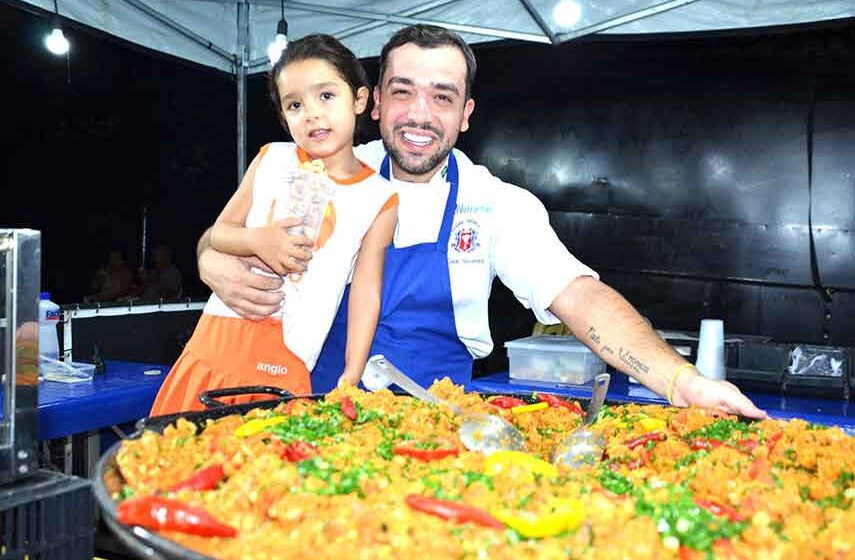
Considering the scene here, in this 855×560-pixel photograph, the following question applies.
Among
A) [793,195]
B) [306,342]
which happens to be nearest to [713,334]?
[306,342]

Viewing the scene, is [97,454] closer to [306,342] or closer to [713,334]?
[306,342]

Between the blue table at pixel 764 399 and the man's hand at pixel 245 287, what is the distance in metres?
1.49

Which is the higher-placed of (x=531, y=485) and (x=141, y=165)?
(x=141, y=165)

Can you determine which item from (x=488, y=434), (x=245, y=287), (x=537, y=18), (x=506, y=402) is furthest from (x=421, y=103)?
(x=537, y=18)

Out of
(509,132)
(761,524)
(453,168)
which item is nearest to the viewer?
(761,524)

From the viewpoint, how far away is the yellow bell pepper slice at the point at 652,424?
1.79 metres

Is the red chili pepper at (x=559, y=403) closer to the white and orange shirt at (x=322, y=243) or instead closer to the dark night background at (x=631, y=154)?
the white and orange shirt at (x=322, y=243)

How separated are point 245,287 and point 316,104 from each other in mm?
632

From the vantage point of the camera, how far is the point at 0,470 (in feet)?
5.02

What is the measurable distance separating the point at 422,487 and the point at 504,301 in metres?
6.20

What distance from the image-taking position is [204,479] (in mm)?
1256

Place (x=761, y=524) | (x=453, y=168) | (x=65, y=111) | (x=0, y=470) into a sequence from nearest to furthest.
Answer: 1. (x=761, y=524)
2. (x=0, y=470)
3. (x=453, y=168)
4. (x=65, y=111)

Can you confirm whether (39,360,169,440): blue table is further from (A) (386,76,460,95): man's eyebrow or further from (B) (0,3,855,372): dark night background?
(B) (0,3,855,372): dark night background

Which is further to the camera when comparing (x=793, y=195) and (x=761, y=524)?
(x=793, y=195)
